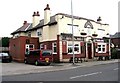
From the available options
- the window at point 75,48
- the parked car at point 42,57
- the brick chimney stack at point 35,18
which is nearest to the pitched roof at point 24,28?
the brick chimney stack at point 35,18

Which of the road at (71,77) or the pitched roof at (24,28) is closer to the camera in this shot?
the road at (71,77)

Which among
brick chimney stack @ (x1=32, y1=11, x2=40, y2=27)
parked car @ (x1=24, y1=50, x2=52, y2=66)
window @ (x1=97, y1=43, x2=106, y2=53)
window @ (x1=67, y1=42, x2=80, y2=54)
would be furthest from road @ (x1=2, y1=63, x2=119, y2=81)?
brick chimney stack @ (x1=32, y1=11, x2=40, y2=27)

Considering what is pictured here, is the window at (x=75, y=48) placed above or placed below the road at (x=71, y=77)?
above

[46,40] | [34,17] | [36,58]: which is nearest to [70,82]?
[36,58]

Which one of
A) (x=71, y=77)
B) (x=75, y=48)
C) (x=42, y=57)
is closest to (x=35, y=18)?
(x=75, y=48)

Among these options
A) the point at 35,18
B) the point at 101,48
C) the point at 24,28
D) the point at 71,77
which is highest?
the point at 35,18

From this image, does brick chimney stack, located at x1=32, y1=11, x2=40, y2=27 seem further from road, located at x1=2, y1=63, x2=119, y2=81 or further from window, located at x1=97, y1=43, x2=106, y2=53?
road, located at x1=2, y1=63, x2=119, y2=81

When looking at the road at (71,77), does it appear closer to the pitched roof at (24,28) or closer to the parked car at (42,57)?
the parked car at (42,57)

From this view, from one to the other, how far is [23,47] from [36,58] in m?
8.66

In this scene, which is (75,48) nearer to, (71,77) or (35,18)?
(35,18)

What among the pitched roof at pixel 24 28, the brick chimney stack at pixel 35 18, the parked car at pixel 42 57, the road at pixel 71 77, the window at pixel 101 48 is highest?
the brick chimney stack at pixel 35 18

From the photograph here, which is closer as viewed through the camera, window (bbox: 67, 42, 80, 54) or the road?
the road

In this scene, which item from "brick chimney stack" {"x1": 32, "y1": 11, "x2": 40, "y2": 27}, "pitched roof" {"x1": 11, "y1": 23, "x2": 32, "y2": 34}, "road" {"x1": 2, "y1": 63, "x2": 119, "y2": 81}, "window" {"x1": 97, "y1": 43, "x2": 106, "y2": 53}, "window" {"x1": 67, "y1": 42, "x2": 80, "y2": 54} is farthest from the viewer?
"pitched roof" {"x1": 11, "y1": 23, "x2": 32, "y2": 34}

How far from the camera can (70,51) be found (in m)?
39.9
